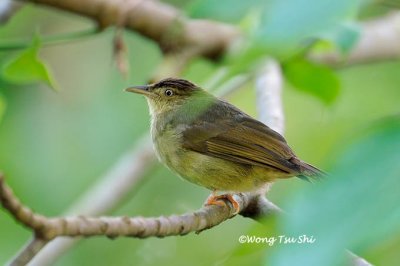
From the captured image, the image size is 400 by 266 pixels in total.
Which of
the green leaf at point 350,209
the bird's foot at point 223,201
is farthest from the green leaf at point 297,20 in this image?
the bird's foot at point 223,201

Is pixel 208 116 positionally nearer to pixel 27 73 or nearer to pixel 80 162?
pixel 27 73

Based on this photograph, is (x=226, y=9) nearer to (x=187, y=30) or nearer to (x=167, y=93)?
(x=167, y=93)

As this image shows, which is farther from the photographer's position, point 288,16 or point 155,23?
point 155,23

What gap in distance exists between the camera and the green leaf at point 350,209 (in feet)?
2.77

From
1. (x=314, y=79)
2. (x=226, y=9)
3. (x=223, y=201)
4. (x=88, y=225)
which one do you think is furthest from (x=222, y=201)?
(x=226, y=9)

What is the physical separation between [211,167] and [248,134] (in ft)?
0.85

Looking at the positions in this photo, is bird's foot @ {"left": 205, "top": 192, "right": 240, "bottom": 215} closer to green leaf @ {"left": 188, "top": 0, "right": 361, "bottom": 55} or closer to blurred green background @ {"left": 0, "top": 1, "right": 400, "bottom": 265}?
blurred green background @ {"left": 0, "top": 1, "right": 400, "bottom": 265}

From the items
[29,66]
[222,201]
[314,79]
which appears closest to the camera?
[29,66]

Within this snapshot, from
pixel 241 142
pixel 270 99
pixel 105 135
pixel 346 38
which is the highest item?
pixel 346 38

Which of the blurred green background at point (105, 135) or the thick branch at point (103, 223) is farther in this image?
the blurred green background at point (105, 135)

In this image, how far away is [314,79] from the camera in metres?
2.95

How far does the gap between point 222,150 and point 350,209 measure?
2980 mm

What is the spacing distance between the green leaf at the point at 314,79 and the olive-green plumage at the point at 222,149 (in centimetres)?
28

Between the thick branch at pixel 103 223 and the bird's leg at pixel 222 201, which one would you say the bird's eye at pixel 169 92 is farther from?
the thick branch at pixel 103 223
